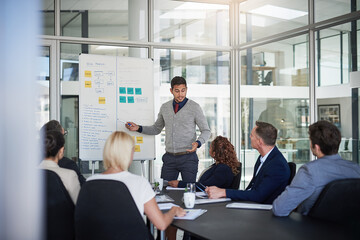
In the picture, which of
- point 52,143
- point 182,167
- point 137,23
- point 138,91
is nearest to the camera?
point 52,143

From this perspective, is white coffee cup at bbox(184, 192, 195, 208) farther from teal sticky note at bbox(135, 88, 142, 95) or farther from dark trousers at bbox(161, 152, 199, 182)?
teal sticky note at bbox(135, 88, 142, 95)

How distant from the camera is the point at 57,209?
6.76ft

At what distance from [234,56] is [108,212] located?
4682mm

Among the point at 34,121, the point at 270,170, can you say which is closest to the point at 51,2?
the point at 270,170

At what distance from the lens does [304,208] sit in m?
2.20

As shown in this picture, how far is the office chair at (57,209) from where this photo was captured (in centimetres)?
204

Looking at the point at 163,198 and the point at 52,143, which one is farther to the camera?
the point at 163,198

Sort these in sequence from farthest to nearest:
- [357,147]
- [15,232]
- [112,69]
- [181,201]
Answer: [112,69], [357,147], [181,201], [15,232]

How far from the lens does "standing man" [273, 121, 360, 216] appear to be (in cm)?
205

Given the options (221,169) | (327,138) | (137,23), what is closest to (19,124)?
(327,138)

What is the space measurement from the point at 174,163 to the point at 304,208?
2.14m

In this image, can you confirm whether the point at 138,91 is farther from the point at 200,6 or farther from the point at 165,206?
the point at 165,206

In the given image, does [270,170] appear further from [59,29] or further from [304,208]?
[59,29]

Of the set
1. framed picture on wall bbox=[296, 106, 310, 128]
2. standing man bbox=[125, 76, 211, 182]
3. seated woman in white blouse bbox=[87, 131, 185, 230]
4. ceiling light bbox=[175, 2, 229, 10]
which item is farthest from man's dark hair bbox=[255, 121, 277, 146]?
ceiling light bbox=[175, 2, 229, 10]
